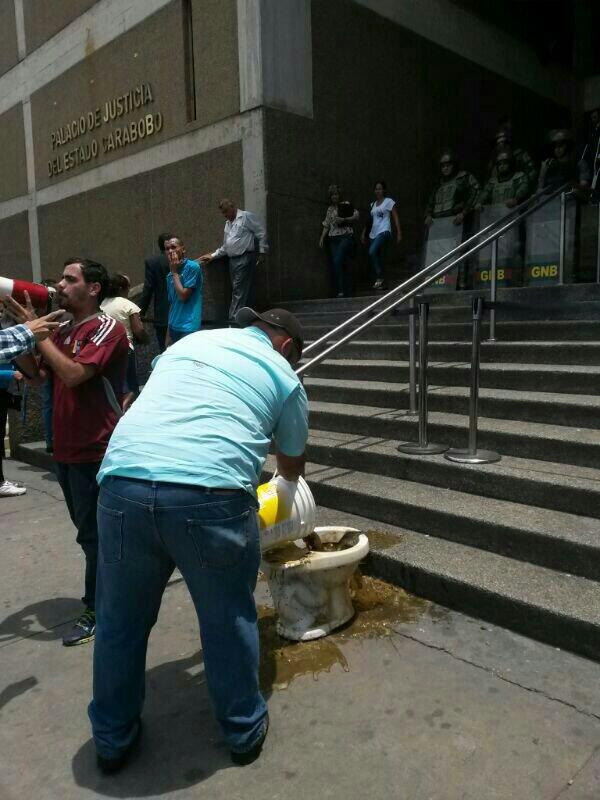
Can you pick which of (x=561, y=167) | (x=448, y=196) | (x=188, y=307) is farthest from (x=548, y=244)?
(x=188, y=307)

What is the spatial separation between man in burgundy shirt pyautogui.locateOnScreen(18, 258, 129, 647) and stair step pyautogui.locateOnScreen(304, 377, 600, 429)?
282cm

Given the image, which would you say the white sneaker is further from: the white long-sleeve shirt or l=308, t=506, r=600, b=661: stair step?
the white long-sleeve shirt

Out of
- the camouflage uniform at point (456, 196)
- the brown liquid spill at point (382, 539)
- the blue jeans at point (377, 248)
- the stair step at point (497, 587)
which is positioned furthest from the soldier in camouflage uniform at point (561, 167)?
the stair step at point (497, 587)

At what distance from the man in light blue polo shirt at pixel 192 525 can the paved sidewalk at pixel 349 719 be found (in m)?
0.16

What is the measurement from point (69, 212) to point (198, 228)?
14.8 feet

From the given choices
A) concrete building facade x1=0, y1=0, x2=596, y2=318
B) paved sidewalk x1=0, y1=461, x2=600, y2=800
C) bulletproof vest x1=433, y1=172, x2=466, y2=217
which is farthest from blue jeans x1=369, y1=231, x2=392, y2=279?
paved sidewalk x1=0, y1=461, x2=600, y2=800

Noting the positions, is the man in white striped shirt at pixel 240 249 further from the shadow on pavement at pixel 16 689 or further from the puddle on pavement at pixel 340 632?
the shadow on pavement at pixel 16 689

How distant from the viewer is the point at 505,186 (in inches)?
324

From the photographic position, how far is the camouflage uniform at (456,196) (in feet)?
28.5

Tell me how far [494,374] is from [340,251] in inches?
182

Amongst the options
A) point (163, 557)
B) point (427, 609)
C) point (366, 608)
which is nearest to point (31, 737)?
point (163, 557)

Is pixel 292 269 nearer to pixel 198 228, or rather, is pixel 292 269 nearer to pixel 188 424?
pixel 198 228

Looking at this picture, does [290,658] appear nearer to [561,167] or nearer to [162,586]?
[162,586]

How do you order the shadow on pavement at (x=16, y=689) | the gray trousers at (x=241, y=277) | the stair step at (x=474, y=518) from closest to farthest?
the shadow on pavement at (x=16, y=689), the stair step at (x=474, y=518), the gray trousers at (x=241, y=277)
